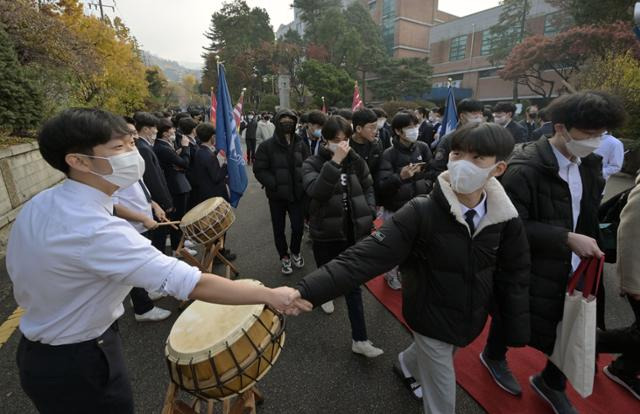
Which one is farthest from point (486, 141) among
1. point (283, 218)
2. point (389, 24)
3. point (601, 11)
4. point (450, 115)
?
point (389, 24)

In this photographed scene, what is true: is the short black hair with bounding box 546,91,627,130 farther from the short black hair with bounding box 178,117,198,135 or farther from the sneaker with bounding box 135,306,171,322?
the short black hair with bounding box 178,117,198,135

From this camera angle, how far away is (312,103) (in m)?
35.0

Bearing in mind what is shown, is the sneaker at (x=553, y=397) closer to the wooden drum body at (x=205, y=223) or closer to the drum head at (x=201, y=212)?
the wooden drum body at (x=205, y=223)

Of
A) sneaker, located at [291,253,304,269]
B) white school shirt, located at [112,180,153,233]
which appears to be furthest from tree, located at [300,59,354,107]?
white school shirt, located at [112,180,153,233]

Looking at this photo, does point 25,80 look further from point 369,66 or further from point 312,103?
point 369,66

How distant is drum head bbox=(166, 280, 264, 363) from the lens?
1.64 meters

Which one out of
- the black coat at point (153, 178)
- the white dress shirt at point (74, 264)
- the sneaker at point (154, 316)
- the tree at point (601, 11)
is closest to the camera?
the white dress shirt at point (74, 264)

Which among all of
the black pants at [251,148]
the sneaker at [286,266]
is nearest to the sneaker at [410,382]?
the sneaker at [286,266]

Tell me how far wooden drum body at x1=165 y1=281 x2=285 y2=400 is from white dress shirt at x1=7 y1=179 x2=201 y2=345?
450 mm

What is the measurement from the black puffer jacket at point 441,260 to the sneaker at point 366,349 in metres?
1.15

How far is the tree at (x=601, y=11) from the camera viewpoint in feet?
56.5

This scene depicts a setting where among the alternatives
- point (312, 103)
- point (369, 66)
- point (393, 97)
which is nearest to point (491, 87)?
point (393, 97)

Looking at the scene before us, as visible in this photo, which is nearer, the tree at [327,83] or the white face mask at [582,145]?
the white face mask at [582,145]

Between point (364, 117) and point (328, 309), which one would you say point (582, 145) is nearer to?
point (364, 117)
